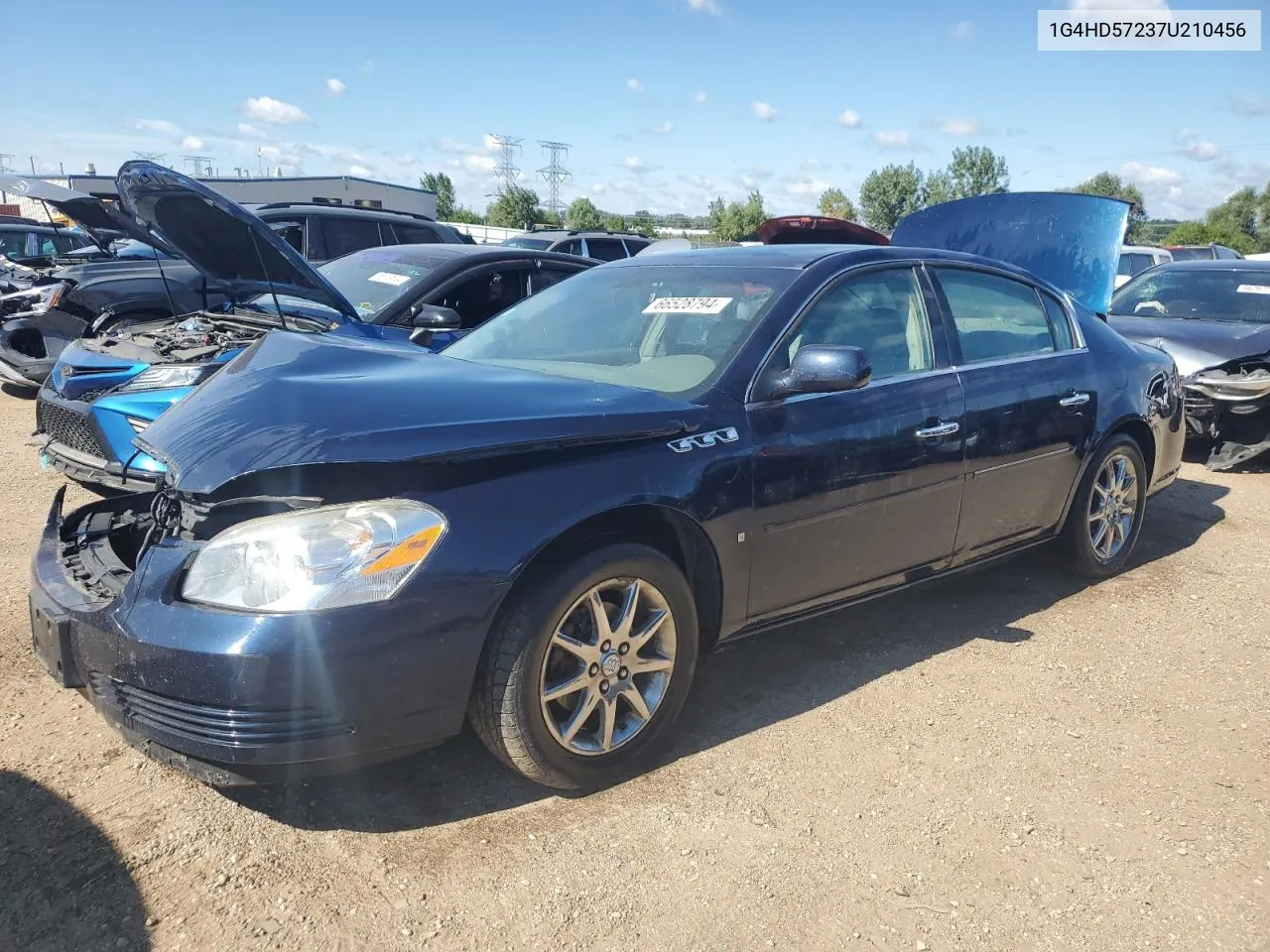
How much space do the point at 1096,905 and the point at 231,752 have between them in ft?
7.23

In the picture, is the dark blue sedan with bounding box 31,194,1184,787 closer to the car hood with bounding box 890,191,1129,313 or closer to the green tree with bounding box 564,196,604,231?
the car hood with bounding box 890,191,1129,313

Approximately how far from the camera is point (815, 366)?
3.07m

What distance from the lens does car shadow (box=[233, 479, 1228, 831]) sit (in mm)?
2750

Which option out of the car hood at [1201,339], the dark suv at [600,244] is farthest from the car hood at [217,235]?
the dark suv at [600,244]

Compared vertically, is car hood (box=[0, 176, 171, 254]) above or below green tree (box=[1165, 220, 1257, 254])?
below

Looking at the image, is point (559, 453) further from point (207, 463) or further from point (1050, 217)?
point (1050, 217)

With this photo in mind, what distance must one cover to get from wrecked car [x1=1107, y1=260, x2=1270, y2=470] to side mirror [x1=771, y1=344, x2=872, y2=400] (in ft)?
17.8

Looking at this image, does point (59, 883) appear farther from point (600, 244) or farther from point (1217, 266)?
point (600, 244)

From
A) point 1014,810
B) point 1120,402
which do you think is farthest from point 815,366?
point 1120,402

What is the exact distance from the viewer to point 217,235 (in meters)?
5.00

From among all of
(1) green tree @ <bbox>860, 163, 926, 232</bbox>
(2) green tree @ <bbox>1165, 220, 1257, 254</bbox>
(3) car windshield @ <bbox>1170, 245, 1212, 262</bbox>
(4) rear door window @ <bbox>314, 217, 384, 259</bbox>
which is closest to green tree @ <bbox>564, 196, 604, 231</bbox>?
(1) green tree @ <bbox>860, 163, 926, 232</bbox>

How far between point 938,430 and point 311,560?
241 cm

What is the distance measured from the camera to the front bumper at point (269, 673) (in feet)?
7.37

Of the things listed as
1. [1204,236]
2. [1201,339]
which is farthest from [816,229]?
[1204,236]
